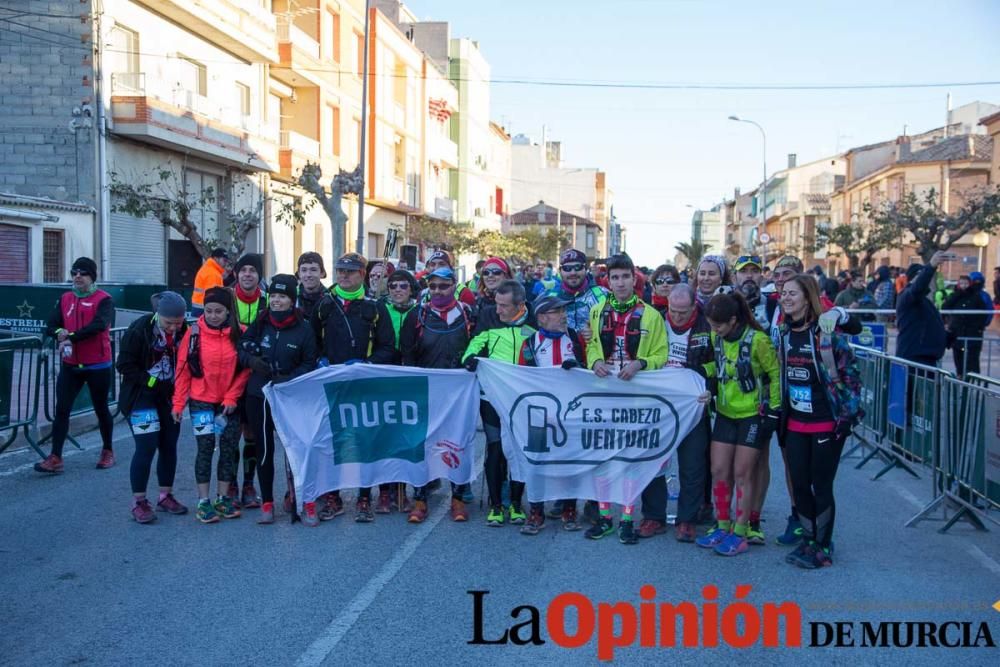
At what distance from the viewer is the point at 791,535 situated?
6.69m

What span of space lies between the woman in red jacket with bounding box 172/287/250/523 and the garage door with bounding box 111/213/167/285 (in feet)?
56.0

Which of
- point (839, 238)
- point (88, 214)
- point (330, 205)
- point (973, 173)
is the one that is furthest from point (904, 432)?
point (973, 173)

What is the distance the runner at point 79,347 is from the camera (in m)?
8.73

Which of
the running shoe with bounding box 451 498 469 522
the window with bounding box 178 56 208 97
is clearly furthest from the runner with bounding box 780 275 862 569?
the window with bounding box 178 56 208 97

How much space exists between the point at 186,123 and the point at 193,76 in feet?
8.86

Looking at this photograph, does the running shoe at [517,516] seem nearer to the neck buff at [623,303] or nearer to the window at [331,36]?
the neck buff at [623,303]

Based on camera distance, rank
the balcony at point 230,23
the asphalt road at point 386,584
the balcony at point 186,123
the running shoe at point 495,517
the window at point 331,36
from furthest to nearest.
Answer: the window at point 331,36
the balcony at point 230,23
the balcony at point 186,123
the running shoe at point 495,517
the asphalt road at point 386,584

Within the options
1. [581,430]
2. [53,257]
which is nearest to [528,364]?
[581,430]

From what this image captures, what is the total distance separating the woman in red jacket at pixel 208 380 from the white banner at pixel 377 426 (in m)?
0.44

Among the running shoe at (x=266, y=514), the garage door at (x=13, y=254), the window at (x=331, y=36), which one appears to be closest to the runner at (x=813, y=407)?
the running shoe at (x=266, y=514)

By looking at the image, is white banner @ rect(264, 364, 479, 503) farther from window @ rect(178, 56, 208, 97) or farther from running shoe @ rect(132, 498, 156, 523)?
window @ rect(178, 56, 208, 97)

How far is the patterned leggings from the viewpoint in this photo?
711 cm

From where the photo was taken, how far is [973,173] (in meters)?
49.8

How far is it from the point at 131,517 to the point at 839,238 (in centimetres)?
4084
